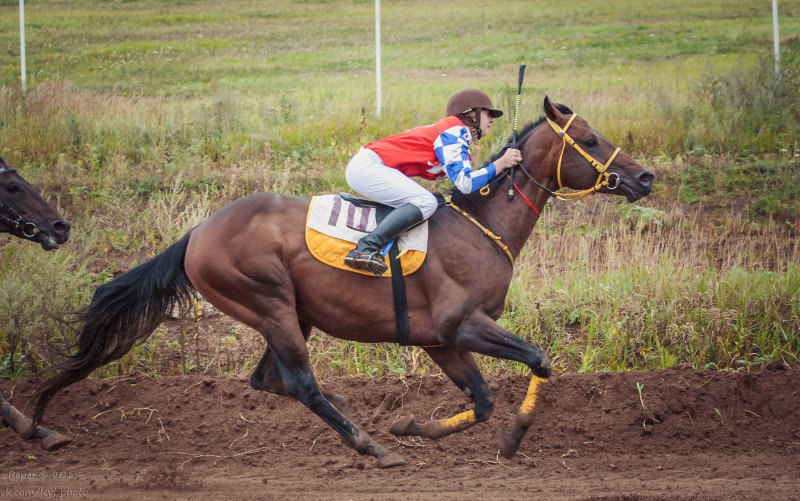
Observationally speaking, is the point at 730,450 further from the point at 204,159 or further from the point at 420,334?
the point at 204,159

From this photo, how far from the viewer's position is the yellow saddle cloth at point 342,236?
560 centimetres

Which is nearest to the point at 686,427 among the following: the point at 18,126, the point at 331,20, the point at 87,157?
the point at 87,157

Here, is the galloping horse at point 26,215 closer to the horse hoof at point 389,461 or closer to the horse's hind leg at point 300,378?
the horse's hind leg at point 300,378

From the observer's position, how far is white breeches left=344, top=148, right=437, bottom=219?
18.7 ft

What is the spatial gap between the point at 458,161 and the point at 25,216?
143 inches

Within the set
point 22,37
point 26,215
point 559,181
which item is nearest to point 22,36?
point 22,37

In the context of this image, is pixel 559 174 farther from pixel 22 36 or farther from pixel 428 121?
pixel 22 36

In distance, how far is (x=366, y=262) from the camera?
543 centimetres

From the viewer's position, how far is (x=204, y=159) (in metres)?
12.5

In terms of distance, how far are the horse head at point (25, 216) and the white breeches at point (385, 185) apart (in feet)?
8.50

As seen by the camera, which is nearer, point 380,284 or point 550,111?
point 380,284

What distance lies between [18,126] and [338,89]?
5.50m

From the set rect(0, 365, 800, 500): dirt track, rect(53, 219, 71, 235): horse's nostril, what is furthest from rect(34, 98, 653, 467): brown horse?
rect(53, 219, 71, 235): horse's nostril

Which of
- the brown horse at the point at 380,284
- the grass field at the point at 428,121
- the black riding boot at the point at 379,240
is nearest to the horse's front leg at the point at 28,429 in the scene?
the grass field at the point at 428,121
